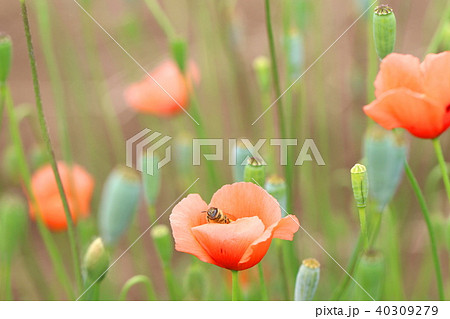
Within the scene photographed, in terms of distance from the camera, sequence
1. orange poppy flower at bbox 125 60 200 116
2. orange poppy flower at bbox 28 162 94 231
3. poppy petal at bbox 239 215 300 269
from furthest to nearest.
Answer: orange poppy flower at bbox 125 60 200 116, orange poppy flower at bbox 28 162 94 231, poppy petal at bbox 239 215 300 269

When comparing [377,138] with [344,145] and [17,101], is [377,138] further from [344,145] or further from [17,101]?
[17,101]

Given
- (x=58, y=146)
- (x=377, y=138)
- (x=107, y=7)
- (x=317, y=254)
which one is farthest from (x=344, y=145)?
(x=377, y=138)

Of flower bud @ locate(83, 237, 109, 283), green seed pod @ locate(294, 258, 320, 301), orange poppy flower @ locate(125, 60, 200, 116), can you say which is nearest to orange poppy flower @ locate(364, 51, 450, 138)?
green seed pod @ locate(294, 258, 320, 301)

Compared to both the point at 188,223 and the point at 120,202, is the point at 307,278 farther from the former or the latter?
the point at 120,202

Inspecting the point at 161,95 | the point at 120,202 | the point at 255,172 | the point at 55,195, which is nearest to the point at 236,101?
the point at 161,95

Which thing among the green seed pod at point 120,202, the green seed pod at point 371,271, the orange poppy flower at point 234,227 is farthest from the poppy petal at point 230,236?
the green seed pod at point 120,202

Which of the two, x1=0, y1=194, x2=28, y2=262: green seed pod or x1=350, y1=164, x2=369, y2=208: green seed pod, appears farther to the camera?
x1=0, y1=194, x2=28, y2=262: green seed pod

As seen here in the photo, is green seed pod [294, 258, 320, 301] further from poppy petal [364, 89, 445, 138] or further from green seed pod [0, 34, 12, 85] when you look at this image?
green seed pod [0, 34, 12, 85]
